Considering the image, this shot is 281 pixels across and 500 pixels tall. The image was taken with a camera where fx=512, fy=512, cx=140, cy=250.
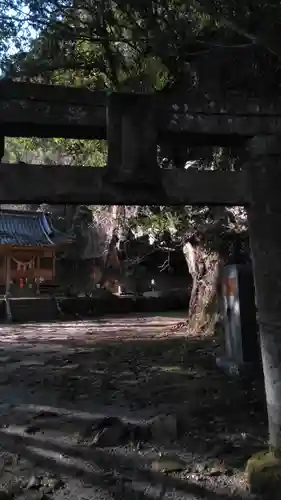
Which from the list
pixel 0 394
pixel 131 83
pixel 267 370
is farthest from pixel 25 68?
pixel 0 394

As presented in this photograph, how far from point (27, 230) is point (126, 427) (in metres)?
22.2

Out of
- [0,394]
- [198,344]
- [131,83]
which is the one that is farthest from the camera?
[198,344]

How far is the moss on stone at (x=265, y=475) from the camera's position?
405cm

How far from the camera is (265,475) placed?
4.15m

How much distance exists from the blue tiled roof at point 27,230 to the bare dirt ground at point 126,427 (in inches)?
588

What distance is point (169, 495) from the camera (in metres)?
4.27

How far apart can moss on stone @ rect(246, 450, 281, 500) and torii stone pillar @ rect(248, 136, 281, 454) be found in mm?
121

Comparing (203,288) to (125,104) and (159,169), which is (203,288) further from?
(125,104)

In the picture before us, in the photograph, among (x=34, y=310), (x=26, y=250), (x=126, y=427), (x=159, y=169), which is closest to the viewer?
(x=159, y=169)

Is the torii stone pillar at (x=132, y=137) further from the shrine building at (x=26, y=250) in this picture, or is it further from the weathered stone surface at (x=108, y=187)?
the shrine building at (x=26, y=250)

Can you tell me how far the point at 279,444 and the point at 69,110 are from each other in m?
3.25

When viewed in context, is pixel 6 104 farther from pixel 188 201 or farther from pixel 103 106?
pixel 188 201

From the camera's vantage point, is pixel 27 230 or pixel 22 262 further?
pixel 27 230

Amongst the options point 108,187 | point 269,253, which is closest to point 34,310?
point 108,187
